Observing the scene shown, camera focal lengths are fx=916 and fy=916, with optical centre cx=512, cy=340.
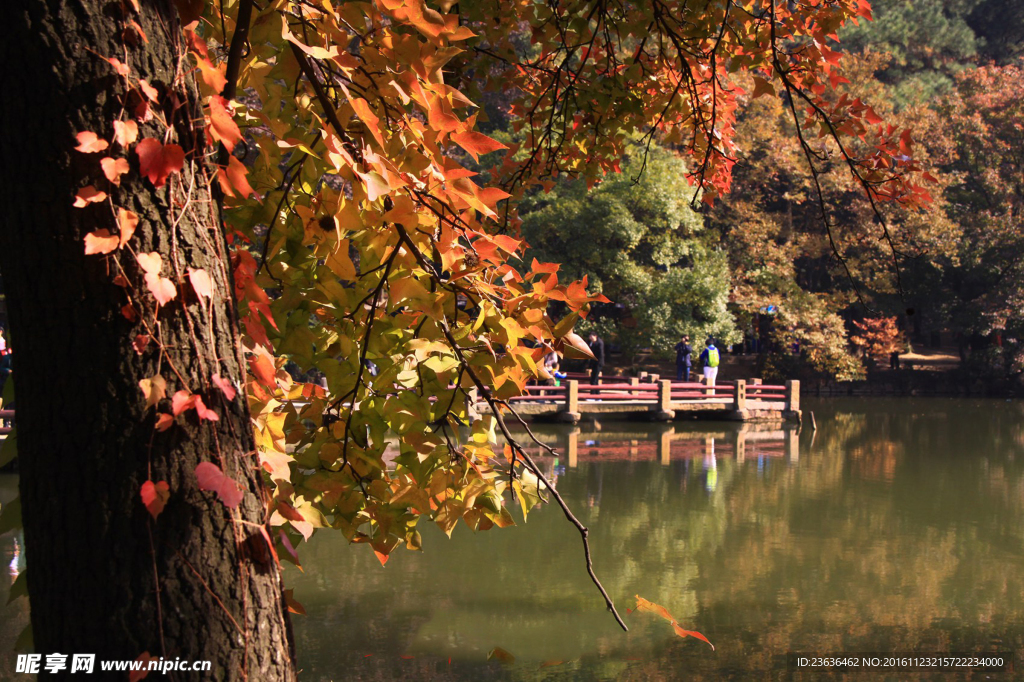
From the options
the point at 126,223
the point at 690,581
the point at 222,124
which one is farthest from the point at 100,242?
the point at 690,581

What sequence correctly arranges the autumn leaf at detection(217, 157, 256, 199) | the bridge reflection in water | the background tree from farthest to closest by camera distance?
the background tree, the bridge reflection in water, the autumn leaf at detection(217, 157, 256, 199)

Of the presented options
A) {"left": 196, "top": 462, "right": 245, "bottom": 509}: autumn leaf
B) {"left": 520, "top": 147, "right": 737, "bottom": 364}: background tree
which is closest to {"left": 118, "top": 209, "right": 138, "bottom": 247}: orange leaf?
{"left": 196, "top": 462, "right": 245, "bottom": 509}: autumn leaf

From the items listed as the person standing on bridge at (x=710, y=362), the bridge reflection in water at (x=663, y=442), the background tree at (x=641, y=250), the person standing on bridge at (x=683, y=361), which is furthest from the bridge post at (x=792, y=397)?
the background tree at (x=641, y=250)

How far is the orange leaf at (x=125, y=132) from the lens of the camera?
4.37 ft

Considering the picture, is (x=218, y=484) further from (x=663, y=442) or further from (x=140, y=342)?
(x=663, y=442)

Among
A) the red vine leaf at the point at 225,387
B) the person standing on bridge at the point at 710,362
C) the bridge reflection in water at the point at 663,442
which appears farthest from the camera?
the person standing on bridge at the point at 710,362

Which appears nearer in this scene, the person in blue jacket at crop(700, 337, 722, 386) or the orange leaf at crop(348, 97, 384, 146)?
the orange leaf at crop(348, 97, 384, 146)

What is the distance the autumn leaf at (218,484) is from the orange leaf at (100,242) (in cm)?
34

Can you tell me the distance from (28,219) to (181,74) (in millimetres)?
322

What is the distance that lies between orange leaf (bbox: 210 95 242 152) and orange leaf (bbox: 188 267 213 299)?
201mm

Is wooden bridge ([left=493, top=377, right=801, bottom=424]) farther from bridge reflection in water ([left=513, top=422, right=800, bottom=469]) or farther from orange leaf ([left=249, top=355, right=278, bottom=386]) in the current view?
orange leaf ([left=249, top=355, right=278, bottom=386])

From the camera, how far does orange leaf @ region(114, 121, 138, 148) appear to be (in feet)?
4.37

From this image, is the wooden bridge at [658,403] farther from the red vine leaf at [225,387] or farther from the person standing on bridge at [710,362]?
the red vine leaf at [225,387]

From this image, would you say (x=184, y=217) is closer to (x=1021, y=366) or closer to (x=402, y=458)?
(x=402, y=458)
